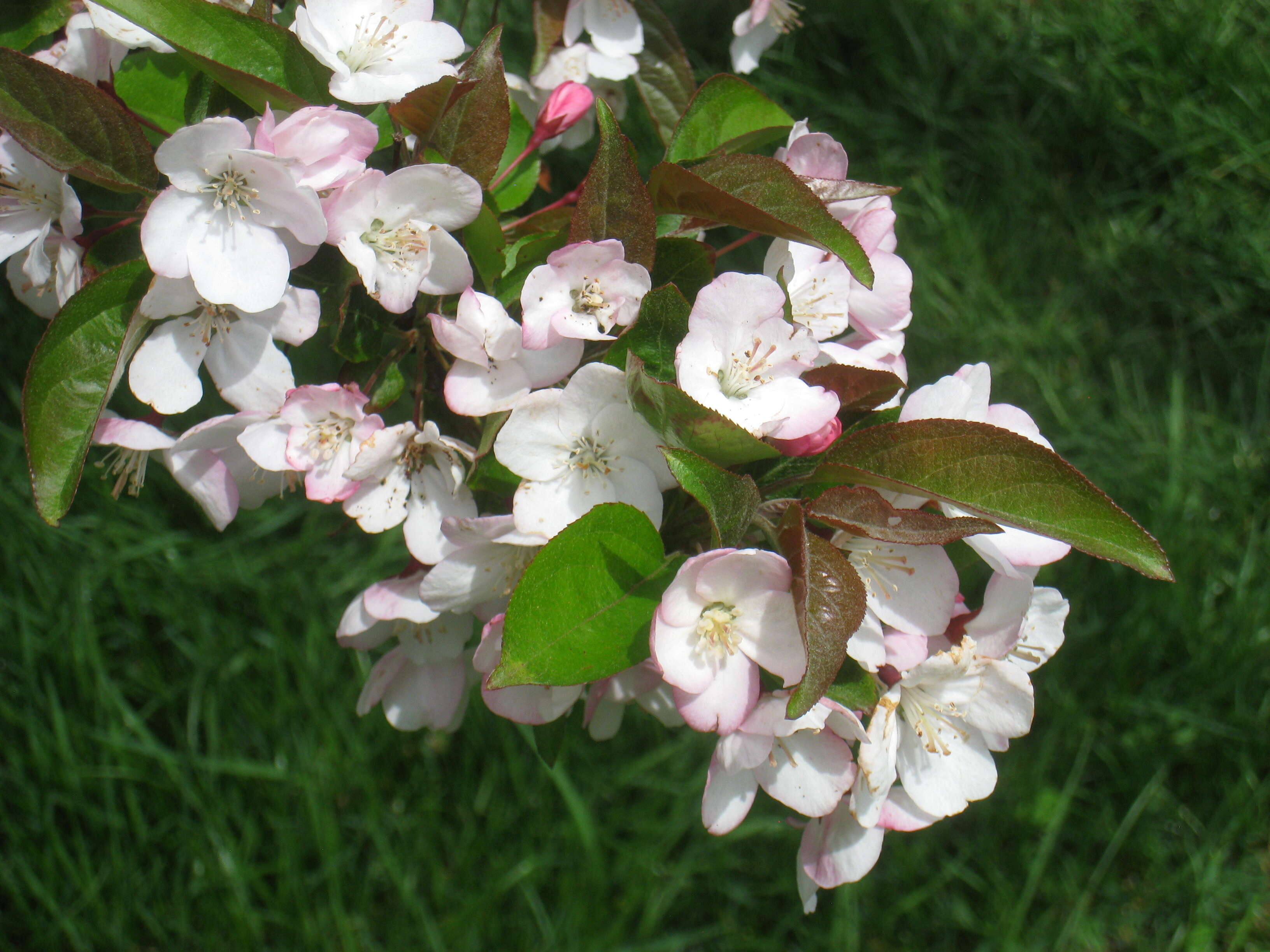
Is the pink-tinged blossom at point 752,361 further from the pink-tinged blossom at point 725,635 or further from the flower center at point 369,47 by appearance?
the flower center at point 369,47

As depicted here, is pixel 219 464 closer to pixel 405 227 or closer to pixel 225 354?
pixel 225 354

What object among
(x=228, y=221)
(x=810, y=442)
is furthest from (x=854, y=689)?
(x=228, y=221)

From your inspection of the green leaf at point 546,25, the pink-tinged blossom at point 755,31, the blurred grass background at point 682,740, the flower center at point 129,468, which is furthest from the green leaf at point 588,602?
the blurred grass background at point 682,740

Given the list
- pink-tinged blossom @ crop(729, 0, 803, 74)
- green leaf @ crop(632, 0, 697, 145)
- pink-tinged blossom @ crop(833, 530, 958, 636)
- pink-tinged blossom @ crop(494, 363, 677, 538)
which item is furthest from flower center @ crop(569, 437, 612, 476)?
pink-tinged blossom @ crop(729, 0, 803, 74)

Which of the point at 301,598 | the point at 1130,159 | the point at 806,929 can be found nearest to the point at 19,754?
the point at 301,598

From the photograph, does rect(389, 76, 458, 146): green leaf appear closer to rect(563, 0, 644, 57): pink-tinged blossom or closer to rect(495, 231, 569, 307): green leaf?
rect(495, 231, 569, 307): green leaf

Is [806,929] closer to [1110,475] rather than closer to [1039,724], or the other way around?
[1039,724]

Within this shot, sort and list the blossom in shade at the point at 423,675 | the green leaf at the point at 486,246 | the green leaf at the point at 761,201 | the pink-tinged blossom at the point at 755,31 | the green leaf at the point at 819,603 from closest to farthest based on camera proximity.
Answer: the green leaf at the point at 819,603 → the green leaf at the point at 761,201 → the green leaf at the point at 486,246 → the blossom in shade at the point at 423,675 → the pink-tinged blossom at the point at 755,31

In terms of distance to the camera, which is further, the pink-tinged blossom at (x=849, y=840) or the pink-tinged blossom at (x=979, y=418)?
the pink-tinged blossom at (x=849, y=840)

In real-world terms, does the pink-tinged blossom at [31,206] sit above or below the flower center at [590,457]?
above
